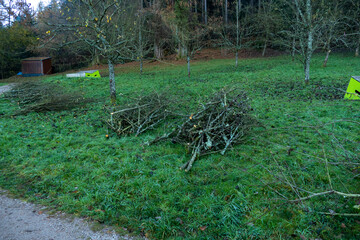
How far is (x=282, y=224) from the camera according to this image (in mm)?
3381

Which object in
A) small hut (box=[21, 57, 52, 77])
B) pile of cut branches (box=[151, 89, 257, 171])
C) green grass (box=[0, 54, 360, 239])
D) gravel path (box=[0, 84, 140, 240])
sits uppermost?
small hut (box=[21, 57, 52, 77])

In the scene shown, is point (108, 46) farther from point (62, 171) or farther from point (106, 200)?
point (106, 200)

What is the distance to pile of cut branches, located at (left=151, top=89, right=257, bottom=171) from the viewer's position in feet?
18.1

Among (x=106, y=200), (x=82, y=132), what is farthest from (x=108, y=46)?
(x=106, y=200)

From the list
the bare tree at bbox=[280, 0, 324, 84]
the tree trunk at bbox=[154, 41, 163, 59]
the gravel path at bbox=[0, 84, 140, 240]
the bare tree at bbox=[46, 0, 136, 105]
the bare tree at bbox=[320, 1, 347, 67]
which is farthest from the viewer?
the tree trunk at bbox=[154, 41, 163, 59]

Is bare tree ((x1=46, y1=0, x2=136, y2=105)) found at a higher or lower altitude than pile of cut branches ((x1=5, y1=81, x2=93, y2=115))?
higher

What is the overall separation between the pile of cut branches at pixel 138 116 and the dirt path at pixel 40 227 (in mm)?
3323

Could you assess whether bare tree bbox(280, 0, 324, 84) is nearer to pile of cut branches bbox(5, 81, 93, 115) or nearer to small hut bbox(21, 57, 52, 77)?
pile of cut branches bbox(5, 81, 93, 115)

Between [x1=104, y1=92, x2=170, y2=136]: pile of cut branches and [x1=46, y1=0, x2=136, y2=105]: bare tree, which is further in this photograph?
[x1=46, y1=0, x2=136, y2=105]: bare tree

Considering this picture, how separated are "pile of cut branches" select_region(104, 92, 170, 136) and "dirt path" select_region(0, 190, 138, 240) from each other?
332cm

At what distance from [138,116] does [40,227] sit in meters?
4.06

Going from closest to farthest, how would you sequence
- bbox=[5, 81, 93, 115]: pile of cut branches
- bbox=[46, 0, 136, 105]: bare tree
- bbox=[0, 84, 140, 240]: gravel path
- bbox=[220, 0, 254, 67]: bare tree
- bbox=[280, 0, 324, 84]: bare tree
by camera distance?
bbox=[0, 84, 140, 240]: gravel path < bbox=[46, 0, 136, 105]: bare tree < bbox=[5, 81, 93, 115]: pile of cut branches < bbox=[280, 0, 324, 84]: bare tree < bbox=[220, 0, 254, 67]: bare tree

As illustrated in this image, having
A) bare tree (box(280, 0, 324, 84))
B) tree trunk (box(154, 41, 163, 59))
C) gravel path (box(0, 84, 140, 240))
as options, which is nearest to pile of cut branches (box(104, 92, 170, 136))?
gravel path (box(0, 84, 140, 240))

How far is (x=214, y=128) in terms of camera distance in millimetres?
5469
